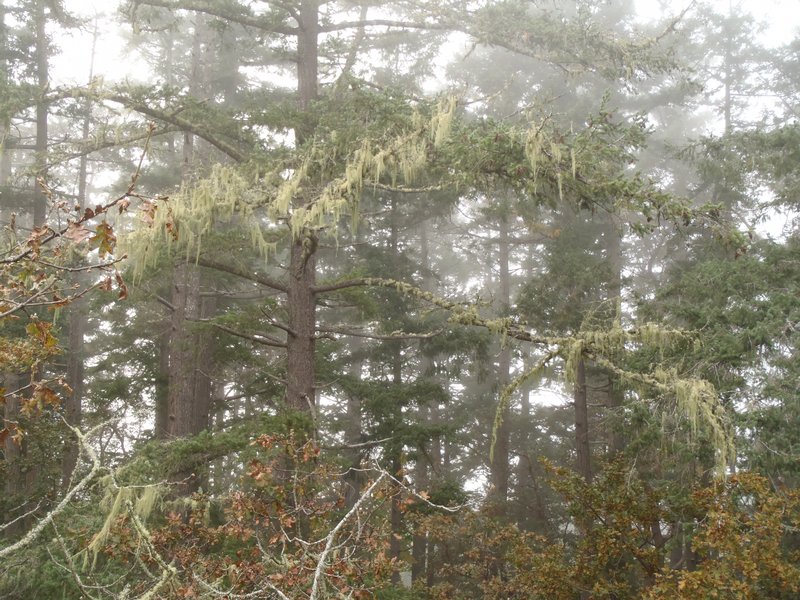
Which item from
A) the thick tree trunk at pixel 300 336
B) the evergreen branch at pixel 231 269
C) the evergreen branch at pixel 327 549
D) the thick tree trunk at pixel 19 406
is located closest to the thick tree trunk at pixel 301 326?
the thick tree trunk at pixel 300 336

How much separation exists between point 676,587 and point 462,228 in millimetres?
16053

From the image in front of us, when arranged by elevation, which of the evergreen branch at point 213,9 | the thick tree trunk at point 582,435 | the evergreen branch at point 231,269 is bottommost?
the thick tree trunk at point 582,435

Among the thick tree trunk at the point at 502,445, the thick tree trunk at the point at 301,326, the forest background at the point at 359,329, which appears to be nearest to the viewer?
the forest background at the point at 359,329

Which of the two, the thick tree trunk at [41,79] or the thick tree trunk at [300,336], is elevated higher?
the thick tree trunk at [41,79]

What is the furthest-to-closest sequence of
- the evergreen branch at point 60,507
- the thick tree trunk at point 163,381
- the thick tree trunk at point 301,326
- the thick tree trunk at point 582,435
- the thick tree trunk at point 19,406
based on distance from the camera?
the thick tree trunk at point 163,381 < the thick tree trunk at point 582,435 < the thick tree trunk at point 19,406 < the thick tree trunk at point 301,326 < the evergreen branch at point 60,507

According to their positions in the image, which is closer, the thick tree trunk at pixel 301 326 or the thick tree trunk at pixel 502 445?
the thick tree trunk at pixel 301 326

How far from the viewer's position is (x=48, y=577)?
6527 mm

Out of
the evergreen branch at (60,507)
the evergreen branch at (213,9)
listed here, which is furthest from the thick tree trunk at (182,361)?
the evergreen branch at (60,507)

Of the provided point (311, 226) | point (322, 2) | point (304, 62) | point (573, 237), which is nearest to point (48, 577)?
point (311, 226)

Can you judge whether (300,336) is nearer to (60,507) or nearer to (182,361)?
(182,361)

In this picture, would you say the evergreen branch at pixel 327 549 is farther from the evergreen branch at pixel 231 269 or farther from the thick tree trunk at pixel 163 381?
the thick tree trunk at pixel 163 381

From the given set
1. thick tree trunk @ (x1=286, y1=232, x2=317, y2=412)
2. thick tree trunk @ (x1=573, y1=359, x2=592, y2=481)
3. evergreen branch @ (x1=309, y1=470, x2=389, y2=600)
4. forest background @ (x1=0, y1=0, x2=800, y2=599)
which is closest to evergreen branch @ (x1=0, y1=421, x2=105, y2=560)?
forest background @ (x1=0, y1=0, x2=800, y2=599)

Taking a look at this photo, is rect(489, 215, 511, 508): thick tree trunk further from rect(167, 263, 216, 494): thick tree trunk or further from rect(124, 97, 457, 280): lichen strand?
rect(124, 97, 457, 280): lichen strand

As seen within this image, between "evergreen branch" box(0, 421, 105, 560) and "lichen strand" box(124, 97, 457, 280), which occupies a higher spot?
"lichen strand" box(124, 97, 457, 280)
